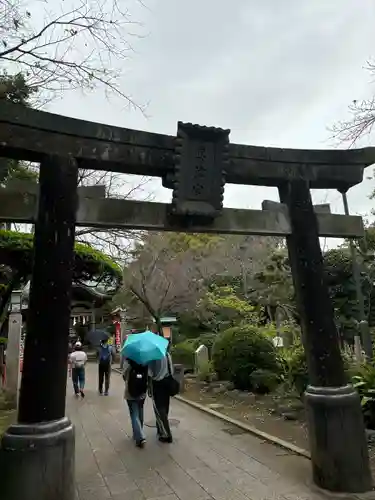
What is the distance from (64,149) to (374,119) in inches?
246

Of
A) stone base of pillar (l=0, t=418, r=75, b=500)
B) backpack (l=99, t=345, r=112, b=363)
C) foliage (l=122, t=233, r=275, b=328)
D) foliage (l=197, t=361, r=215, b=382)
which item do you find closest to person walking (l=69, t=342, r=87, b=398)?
backpack (l=99, t=345, r=112, b=363)

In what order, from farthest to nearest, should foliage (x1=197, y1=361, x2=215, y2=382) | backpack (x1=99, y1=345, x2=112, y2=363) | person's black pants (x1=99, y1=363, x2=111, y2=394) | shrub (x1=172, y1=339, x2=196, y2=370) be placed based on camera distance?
1. shrub (x1=172, y1=339, x2=196, y2=370)
2. foliage (x1=197, y1=361, x2=215, y2=382)
3. person's black pants (x1=99, y1=363, x2=111, y2=394)
4. backpack (x1=99, y1=345, x2=112, y2=363)

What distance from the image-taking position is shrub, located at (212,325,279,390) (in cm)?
1165

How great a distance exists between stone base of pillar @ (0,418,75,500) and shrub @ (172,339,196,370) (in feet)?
46.5

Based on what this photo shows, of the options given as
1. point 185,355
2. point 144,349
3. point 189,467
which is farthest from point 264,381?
point 185,355

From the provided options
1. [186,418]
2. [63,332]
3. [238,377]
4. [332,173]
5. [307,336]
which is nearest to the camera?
[63,332]

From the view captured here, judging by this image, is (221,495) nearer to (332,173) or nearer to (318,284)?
(318,284)

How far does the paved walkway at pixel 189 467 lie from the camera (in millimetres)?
4648

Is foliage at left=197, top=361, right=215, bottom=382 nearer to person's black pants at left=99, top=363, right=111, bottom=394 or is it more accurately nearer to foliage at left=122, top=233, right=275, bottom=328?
foliage at left=122, top=233, right=275, bottom=328

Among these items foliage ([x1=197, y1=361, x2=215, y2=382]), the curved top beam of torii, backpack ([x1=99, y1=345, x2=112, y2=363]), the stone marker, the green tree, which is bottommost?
foliage ([x1=197, y1=361, x2=215, y2=382])

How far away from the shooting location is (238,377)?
12008 mm

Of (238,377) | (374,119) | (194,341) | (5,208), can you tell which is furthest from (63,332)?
(194,341)

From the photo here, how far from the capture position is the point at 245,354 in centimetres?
1181

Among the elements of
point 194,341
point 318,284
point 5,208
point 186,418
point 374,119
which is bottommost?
point 186,418
